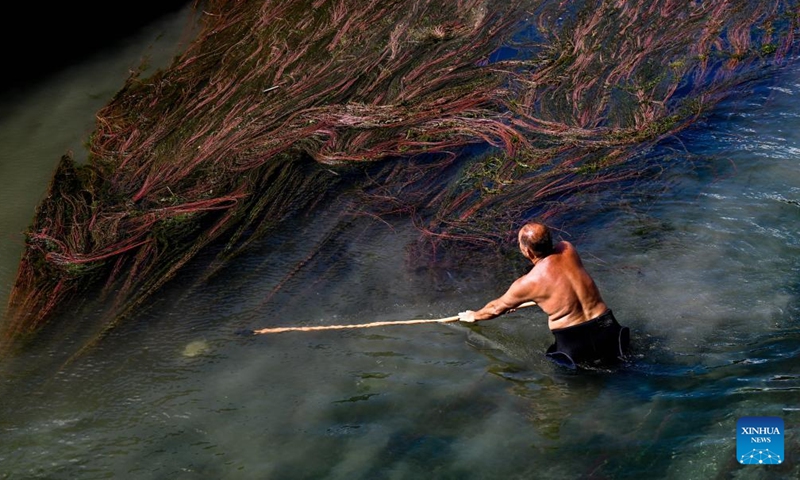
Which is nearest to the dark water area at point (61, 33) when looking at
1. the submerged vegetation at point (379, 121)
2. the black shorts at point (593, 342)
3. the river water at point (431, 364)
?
the submerged vegetation at point (379, 121)

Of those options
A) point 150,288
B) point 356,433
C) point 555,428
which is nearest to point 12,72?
point 150,288

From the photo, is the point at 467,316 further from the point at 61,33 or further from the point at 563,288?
the point at 61,33

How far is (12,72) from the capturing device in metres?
8.41

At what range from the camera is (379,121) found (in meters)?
7.67

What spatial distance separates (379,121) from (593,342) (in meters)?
3.62

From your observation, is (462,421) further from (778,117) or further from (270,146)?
(778,117)

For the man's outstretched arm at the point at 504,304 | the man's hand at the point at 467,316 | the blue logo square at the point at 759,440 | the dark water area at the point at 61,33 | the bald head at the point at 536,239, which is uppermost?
the dark water area at the point at 61,33

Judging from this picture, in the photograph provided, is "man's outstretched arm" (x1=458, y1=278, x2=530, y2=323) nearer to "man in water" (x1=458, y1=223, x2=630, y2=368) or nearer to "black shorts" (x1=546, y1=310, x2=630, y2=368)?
"man in water" (x1=458, y1=223, x2=630, y2=368)

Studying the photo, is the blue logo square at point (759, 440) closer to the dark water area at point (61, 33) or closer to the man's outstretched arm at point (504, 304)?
the man's outstretched arm at point (504, 304)

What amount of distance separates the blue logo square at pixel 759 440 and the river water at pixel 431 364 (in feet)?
0.18

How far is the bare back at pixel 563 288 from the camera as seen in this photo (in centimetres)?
483

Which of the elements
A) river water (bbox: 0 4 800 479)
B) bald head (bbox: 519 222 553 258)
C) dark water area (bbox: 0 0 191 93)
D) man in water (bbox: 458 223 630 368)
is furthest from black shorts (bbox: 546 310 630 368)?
dark water area (bbox: 0 0 191 93)

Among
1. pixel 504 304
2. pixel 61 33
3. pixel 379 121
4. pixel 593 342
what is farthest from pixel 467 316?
pixel 61 33

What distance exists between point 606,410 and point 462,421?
88 centimetres
